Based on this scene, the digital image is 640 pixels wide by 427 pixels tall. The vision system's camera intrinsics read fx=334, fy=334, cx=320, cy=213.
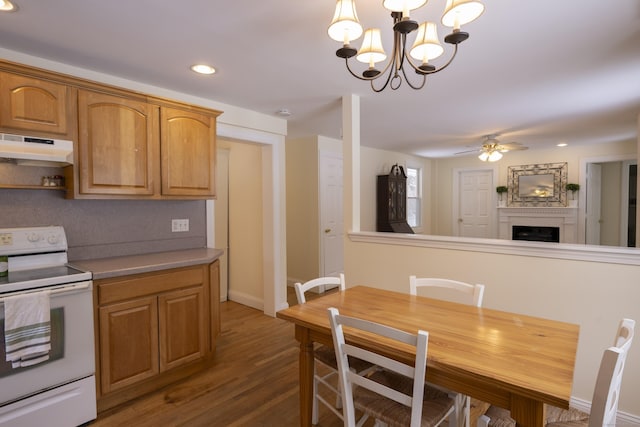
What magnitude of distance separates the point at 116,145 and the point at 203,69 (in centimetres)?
83

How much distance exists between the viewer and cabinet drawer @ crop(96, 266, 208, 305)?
210 centimetres

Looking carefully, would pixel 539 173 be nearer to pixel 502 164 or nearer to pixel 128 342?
pixel 502 164

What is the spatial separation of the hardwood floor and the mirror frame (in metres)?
5.69

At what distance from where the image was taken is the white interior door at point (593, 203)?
19.9 feet

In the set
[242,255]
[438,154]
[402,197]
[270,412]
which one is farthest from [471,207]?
[270,412]

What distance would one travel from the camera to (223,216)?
4531mm

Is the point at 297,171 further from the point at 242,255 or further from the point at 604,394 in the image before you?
the point at 604,394

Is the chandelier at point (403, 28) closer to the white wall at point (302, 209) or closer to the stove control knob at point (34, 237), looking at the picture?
the stove control knob at point (34, 237)

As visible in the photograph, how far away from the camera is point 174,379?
8.25 ft

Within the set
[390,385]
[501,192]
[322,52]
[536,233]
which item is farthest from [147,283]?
[536,233]

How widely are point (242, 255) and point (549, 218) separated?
5.73 m

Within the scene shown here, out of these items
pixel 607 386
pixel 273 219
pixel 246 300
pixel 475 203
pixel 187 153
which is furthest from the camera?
pixel 475 203

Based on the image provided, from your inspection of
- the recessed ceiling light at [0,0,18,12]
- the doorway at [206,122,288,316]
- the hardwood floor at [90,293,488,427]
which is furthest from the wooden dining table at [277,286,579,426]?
the recessed ceiling light at [0,0,18,12]

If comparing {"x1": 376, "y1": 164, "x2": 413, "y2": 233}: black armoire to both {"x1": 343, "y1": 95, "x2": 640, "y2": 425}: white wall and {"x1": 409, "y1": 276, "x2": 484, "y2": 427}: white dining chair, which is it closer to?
{"x1": 343, "y1": 95, "x2": 640, "y2": 425}: white wall
